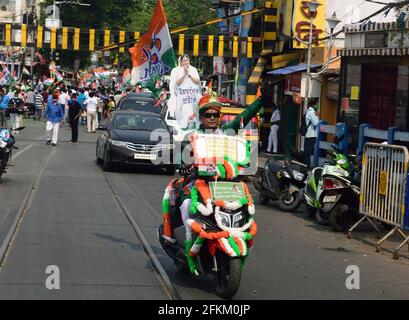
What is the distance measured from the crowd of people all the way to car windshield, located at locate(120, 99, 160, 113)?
127cm

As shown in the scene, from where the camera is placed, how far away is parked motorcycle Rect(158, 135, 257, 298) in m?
8.38

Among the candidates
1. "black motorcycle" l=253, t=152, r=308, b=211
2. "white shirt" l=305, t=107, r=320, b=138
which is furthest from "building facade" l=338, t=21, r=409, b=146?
"black motorcycle" l=253, t=152, r=308, b=211

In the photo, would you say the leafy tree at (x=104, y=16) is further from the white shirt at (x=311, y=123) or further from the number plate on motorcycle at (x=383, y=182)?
the number plate on motorcycle at (x=383, y=182)

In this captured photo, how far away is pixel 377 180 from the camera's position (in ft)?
43.5

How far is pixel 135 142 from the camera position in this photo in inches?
894

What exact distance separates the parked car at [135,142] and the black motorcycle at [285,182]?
17.4 feet

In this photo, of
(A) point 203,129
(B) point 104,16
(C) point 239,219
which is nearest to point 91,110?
(A) point 203,129

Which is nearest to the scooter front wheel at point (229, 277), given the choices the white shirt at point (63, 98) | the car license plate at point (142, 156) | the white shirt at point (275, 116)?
the car license plate at point (142, 156)

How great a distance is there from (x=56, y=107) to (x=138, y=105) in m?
2.97

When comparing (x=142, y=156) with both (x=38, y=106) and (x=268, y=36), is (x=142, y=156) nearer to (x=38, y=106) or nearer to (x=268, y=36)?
(x=268, y=36)

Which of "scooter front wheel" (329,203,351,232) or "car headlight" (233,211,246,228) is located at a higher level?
"car headlight" (233,211,246,228)

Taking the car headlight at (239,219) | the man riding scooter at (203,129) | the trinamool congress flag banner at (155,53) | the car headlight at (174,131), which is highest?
the trinamool congress flag banner at (155,53)

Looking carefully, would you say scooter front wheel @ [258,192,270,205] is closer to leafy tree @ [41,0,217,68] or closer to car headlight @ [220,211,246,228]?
car headlight @ [220,211,246,228]

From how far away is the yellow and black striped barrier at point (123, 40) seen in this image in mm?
41625
